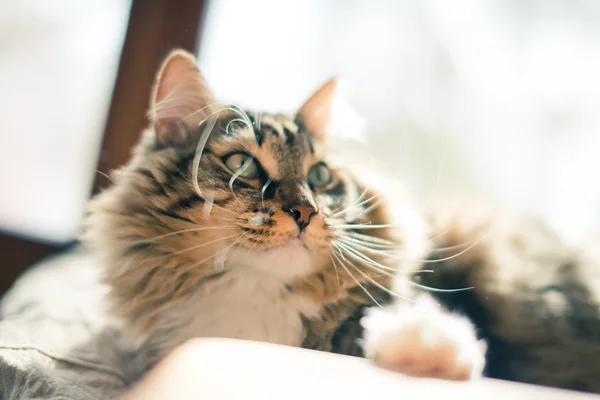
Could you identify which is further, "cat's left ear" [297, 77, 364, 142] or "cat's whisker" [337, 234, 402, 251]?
"cat's left ear" [297, 77, 364, 142]

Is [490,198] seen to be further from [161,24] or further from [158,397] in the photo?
[161,24]

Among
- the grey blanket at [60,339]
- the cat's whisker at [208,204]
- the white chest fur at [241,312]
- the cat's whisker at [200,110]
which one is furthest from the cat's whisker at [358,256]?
the grey blanket at [60,339]

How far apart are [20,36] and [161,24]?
1.10 ft

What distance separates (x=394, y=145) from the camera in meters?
1.02

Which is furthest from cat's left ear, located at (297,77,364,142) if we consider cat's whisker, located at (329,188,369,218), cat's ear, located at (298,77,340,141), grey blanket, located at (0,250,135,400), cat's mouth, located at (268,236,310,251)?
grey blanket, located at (0,250,135,400)

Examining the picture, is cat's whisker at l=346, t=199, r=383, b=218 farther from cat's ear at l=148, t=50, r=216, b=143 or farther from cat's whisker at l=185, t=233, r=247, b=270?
cat's ear at l=148, t=50, r=216, b=143

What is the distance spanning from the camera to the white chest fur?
82 cm

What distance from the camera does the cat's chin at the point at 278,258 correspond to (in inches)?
30.5

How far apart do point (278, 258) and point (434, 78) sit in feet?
1.88

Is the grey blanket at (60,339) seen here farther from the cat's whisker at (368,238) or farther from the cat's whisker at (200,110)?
the cat's whisker at (368,238)

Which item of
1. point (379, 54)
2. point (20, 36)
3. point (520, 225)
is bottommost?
point (520, 225)

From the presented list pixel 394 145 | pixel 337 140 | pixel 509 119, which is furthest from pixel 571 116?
pixel 337 140

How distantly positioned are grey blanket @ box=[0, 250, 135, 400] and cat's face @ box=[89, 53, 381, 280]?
230 millimetres

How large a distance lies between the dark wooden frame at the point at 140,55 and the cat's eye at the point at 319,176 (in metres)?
0.45
